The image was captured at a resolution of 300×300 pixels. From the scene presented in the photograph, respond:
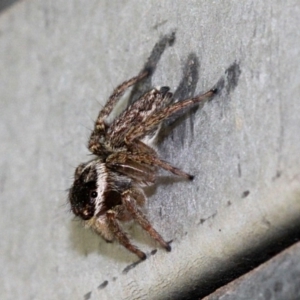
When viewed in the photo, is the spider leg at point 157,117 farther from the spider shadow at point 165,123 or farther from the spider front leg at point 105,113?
the spider front leg at point 105,113

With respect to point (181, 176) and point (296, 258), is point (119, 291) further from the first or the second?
point (296, 258)

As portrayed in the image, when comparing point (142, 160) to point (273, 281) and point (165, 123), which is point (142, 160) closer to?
point (165, 123)

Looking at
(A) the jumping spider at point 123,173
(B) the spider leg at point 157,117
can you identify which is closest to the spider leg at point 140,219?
(A) the jumping spider at point 123,173

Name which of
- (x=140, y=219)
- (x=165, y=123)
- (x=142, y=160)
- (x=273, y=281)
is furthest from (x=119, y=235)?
(x=273, y=281)

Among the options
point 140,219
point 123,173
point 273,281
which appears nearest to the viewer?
point 273,281

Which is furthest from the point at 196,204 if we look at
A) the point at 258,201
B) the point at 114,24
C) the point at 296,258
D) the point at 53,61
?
the point at 53,61
